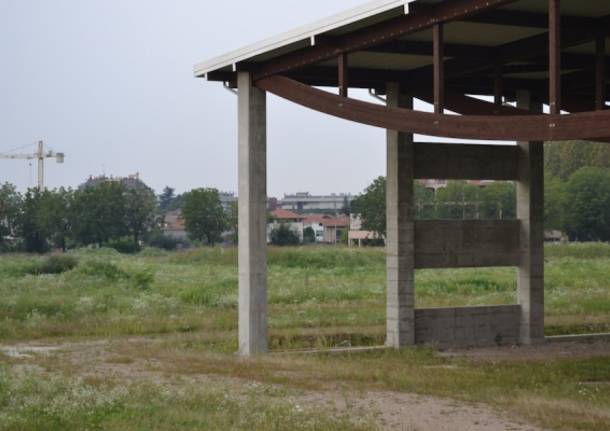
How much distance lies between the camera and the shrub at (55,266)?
165 feet

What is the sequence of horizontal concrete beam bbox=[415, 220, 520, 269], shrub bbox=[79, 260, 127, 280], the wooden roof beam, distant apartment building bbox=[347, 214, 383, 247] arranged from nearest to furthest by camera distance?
1. the wooden roof beam
2. horizontal concrete beam bbox=[415, 220, 520, 269]
3. shrub bbox=[79, 260, 127, 280]
4. distant apartment building bbox=[347, 214, 383, 247]

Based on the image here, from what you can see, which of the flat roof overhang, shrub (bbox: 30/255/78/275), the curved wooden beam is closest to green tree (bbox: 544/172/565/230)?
shrub (bbox: 30/255/78/275)

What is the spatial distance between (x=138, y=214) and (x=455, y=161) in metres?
101

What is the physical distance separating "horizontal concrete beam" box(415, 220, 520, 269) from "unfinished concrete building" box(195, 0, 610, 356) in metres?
0.02

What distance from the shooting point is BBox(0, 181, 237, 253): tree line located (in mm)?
116000

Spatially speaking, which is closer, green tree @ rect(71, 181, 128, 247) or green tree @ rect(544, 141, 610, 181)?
green tree @ rect(71, 181, 128, 247)

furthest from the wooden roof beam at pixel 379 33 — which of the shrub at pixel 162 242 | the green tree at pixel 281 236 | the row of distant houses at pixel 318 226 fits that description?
the row of distant houses at pixel 318 226

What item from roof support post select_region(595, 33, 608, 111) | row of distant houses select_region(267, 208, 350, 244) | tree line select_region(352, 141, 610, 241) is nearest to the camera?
roof support post select_region(595, 33, 608, 111)

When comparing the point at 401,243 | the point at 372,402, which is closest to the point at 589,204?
the point at 401,243

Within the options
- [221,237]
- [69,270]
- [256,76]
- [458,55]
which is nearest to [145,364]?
[256,76]

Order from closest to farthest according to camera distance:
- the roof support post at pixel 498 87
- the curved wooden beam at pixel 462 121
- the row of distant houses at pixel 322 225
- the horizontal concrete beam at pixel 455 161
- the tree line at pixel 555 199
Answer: the curved wooden beam at pixel 462 121 → the roof support post at pixel 498 87 → the horizontal concrete beam at pixel 455 161 → the tree line at pixel 555 199 → the row of distant houses at pixel 322 225

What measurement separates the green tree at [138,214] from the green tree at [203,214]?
4.10 m

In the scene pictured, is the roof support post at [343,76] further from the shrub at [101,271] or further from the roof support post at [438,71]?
the shrub at [101,271]

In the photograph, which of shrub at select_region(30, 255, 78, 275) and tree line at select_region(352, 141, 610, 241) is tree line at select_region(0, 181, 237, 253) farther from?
shrub at select_region(30, 255, 78, 275)
